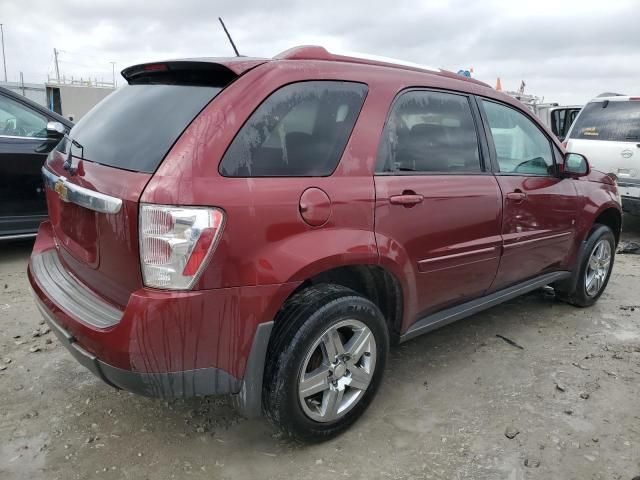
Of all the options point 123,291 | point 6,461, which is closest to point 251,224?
point 123,291

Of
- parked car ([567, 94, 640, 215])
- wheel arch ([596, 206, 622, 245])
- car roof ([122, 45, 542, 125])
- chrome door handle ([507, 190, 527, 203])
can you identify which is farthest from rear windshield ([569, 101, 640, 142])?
car roof ([122, 45, 542, 125])

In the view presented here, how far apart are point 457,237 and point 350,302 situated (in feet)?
2.86

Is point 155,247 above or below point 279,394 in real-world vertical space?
above

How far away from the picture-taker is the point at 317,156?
228 centimetres

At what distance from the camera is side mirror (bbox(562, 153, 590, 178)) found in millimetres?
3754

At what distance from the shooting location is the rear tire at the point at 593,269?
4.18m

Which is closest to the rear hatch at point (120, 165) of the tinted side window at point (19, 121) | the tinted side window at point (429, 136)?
the tinted side window at point (429, 136)

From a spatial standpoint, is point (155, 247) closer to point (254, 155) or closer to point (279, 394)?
point (254, 155)

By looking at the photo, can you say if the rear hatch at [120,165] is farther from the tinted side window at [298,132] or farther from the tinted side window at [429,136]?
the tinted side window at [429,136]

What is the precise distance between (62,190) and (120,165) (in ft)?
1.42

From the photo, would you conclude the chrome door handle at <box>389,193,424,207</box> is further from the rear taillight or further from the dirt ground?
the dirt ground

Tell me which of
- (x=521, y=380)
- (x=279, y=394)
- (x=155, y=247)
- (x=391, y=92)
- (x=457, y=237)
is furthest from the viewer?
(x=521, y=380)

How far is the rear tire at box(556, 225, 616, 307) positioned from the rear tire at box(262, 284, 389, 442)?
2400 millimetres

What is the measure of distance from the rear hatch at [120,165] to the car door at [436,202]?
0.93 meters
